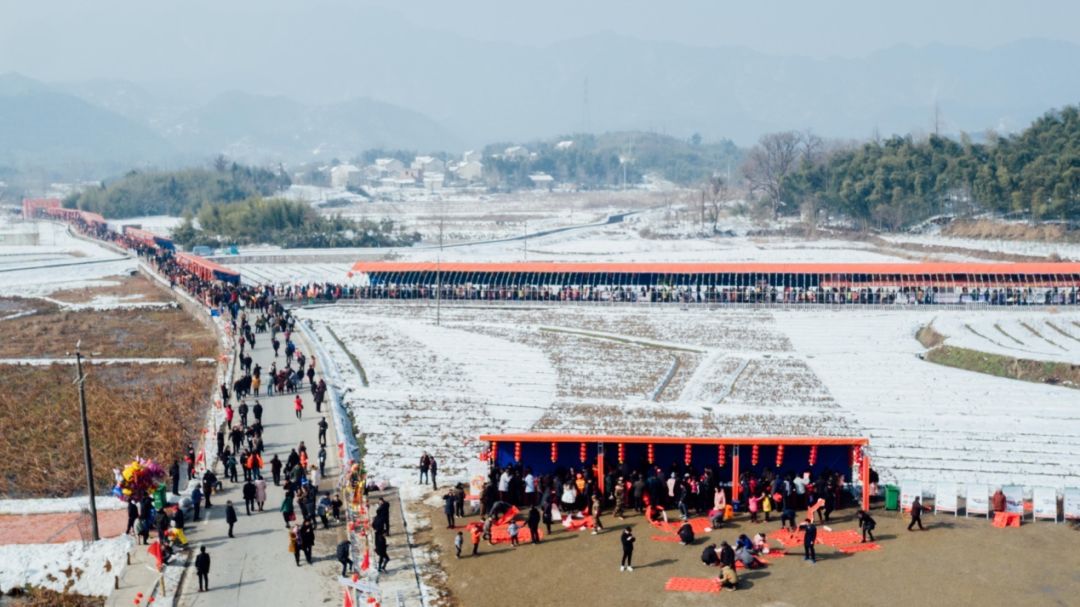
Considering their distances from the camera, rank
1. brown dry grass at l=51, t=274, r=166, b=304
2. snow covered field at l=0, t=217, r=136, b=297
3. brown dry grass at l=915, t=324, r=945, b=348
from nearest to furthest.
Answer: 1. brown dry grass at l=915, t=324, r=945, b=348
2. brown dry grass at l=51, t=274, r=166, b=304
3. snow covered field at l=0, t=217, r=136, b=297

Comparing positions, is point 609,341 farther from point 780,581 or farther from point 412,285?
point 780,581

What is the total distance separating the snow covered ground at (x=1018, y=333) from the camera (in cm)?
3744

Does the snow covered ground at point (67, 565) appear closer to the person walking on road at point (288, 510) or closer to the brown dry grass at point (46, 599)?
the brown dry grass at point (46, 599)

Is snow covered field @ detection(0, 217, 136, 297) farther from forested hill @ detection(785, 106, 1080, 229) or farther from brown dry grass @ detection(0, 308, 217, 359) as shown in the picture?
forested hill @ detection(785, 106, 1080, 229)

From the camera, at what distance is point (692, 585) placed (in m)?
16.6

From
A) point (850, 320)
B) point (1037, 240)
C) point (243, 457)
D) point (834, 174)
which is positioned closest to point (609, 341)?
point (850, 320)

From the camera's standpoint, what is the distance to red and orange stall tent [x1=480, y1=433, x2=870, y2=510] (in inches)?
800

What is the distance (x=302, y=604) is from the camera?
16.1 meters

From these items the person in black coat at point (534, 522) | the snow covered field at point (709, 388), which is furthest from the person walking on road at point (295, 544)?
the snow covered field at point (709, 388)

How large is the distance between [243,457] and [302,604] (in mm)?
6949

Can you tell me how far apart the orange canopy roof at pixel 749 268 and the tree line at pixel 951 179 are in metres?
23.2

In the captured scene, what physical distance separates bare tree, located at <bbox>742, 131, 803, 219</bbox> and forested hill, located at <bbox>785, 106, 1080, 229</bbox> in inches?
286

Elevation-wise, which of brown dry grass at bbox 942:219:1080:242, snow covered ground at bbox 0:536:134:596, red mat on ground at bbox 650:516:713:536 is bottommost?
snow covered ground at bbox 0:536:134:596

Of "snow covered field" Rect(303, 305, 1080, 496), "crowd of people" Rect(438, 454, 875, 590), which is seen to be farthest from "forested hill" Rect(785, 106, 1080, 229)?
"crowd of people" Rect(438, 454, 875, 590)
